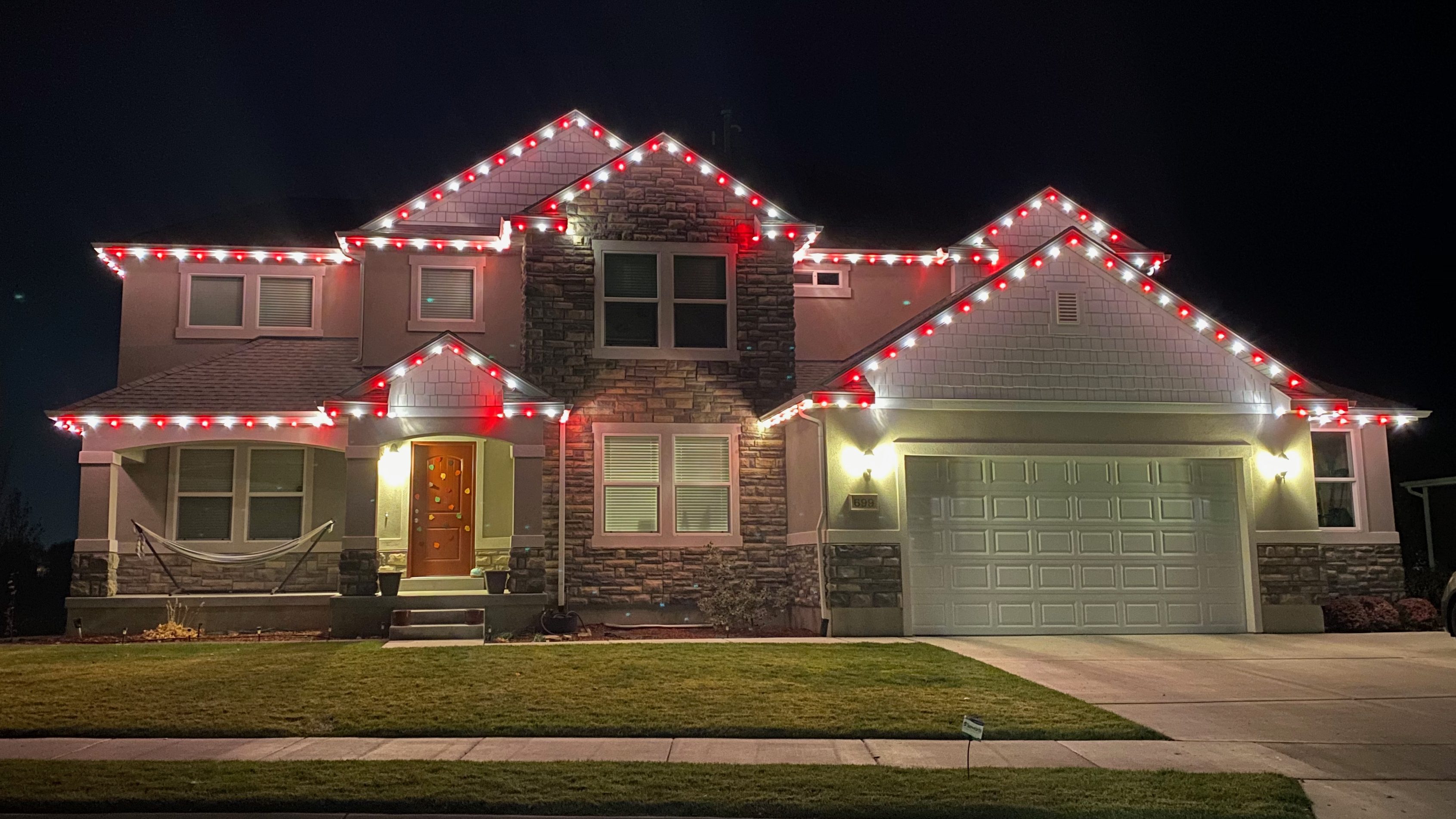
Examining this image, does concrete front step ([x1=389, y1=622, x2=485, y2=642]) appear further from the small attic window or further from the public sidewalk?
the small attic window

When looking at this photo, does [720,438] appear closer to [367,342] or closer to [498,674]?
[367,342]

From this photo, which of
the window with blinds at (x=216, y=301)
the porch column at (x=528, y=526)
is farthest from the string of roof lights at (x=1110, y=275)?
the window with blinds at (x=216, y=301)

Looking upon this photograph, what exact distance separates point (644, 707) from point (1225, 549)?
31.7 ft

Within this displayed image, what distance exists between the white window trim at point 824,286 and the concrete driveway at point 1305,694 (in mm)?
6636

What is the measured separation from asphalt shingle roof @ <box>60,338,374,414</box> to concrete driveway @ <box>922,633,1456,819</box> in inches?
376

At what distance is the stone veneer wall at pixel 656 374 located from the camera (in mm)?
16688

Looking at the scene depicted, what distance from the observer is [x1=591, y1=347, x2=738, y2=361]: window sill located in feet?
56.4

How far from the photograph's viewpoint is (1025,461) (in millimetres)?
15477

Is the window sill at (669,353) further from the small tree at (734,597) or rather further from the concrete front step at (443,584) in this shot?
the concrete front step at (443,584)

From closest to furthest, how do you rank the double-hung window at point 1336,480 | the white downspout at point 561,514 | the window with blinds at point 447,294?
the white downspout at point 561,514, the double-hung window at point 1336,480, the window with blinds at point 447,294

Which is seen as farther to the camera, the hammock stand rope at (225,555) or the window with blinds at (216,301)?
the window with blinds at (216,301)

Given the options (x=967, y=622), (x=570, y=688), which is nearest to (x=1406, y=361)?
(x=967, y=622)

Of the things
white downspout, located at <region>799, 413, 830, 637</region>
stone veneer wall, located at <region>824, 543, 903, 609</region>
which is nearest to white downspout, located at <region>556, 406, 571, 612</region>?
white downspout, located at <region>799, 413, 830, 637</region>

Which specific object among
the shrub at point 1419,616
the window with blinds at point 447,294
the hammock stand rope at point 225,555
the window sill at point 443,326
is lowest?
the shrub at point 1419,616
